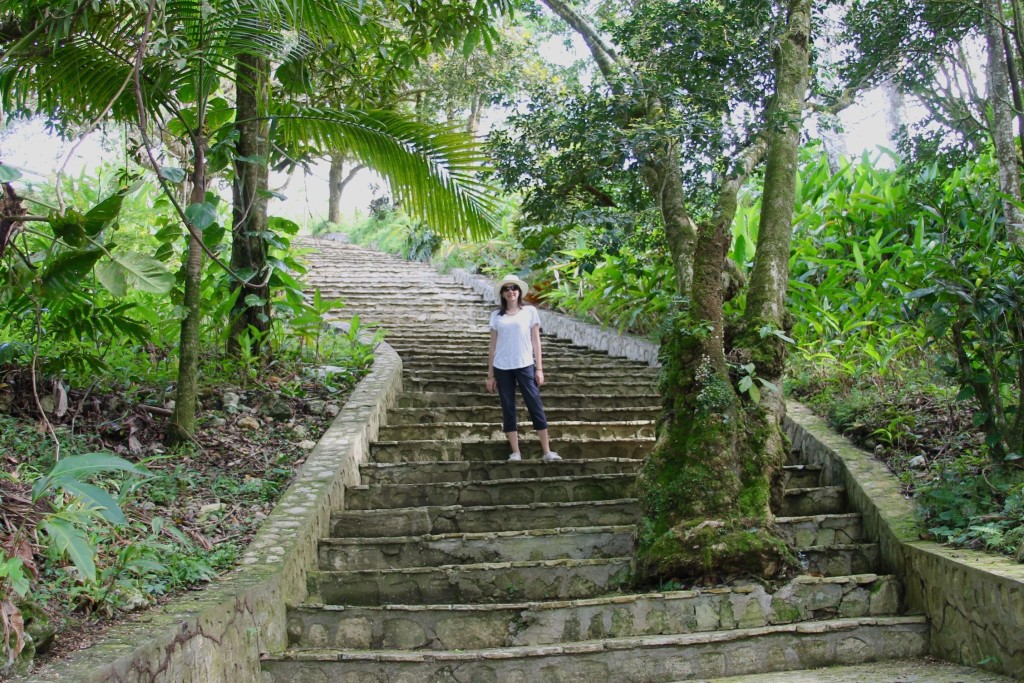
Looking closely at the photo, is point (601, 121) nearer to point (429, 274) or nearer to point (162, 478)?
point (162, 478)

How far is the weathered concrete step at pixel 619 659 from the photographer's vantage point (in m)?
3.89

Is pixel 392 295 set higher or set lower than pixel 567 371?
higher

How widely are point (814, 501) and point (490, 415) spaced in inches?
106

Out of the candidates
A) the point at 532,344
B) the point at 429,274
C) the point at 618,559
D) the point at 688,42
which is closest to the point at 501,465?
the point at 532,344

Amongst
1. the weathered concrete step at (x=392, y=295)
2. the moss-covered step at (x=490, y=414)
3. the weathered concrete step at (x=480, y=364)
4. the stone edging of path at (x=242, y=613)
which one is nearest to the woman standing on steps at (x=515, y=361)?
the moss-covered step at (x=490, y=414)

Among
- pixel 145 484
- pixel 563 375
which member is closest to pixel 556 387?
pixel 563 375

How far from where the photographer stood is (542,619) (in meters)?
4.19

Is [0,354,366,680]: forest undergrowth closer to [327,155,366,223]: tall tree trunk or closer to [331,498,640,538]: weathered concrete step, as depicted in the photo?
[331,498,640,538]: weathered concrete step

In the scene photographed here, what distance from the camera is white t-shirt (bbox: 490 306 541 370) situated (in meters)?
6.03

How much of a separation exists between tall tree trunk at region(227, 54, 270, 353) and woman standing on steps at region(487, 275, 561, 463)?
1957mm

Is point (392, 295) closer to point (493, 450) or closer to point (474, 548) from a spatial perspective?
point (493, 450)

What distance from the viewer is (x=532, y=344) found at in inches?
245

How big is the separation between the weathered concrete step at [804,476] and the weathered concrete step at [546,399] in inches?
68.4

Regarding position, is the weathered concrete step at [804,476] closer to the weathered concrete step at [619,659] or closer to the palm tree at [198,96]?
the weathered concrete step at [619,659]
